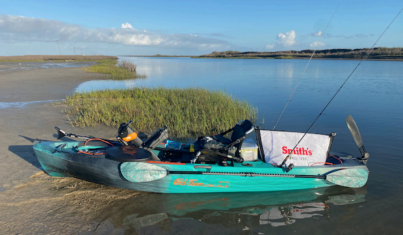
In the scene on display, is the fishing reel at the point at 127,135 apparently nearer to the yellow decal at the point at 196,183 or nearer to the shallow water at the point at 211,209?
the shallow water at the point at 211,209

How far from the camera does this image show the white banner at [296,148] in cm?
477

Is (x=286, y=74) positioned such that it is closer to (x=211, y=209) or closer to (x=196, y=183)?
(x=196, y=183)

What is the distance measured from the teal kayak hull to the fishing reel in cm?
55

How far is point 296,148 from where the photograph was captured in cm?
482

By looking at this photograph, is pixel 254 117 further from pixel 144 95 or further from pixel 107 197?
pixel 107 197

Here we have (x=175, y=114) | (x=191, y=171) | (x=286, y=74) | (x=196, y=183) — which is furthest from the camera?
(x=286, y=74)

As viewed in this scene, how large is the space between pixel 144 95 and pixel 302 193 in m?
9.62

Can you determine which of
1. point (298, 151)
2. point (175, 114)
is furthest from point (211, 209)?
point (175, 114)

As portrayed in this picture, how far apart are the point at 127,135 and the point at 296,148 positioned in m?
3.40

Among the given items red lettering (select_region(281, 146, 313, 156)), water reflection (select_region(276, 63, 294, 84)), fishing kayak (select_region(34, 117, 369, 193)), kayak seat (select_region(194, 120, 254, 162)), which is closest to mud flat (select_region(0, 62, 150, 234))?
fishing kayak (select_region(34, 117, 369, 193))

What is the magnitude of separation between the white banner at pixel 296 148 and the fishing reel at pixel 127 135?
259 cm

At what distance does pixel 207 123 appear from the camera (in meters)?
8.82

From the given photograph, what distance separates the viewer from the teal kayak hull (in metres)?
4.42

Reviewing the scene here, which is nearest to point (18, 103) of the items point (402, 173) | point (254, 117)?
point (254, 117)
